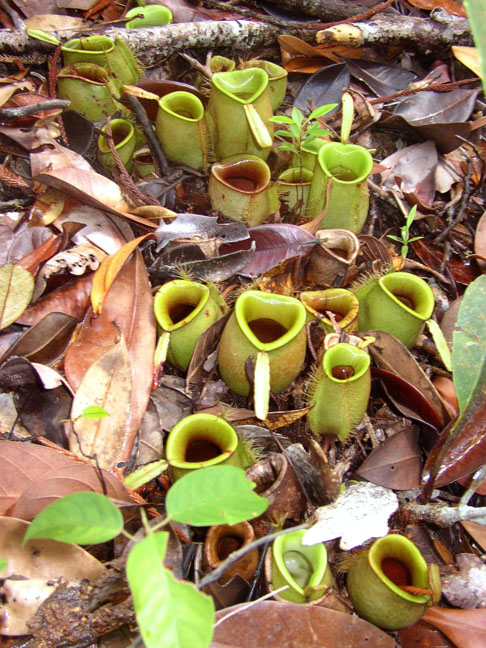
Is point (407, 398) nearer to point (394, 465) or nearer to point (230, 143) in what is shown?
point (394, 465)

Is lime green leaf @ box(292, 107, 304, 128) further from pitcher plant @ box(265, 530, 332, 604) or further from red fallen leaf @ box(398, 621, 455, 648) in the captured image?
red fallen leaf @ box(398, 621, 455, 648)

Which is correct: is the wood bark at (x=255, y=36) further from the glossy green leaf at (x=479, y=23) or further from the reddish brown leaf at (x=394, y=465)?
the reddish brown leaf at (x=394, y=465)

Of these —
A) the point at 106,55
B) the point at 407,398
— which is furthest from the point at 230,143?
the point at 407,398

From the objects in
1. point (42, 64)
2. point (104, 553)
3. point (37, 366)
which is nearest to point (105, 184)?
point (37, 366)

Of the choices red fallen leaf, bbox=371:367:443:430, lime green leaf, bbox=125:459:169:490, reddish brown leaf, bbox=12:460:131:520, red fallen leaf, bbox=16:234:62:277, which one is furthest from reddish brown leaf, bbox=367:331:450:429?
red fallen leaf, bbox=16:234:62:277

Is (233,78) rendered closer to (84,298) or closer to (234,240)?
(234,240)

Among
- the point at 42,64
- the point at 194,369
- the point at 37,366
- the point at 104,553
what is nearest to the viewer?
the point at 104,553

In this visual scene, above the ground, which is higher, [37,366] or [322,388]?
[37,366]
